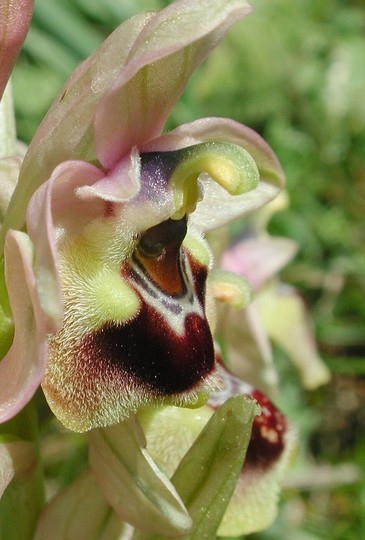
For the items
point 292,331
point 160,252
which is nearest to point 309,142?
point 292,331

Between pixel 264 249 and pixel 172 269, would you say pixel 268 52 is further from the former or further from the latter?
pixel 172 269

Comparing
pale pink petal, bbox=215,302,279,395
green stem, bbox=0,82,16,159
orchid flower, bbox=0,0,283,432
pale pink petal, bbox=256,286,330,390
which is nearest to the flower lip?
orchid flower, bbox=0,0,283,432

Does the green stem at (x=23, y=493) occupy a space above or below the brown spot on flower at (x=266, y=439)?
above

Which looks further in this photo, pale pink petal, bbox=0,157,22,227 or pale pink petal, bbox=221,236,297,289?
pale pink petal, bbox=221,236,297,289

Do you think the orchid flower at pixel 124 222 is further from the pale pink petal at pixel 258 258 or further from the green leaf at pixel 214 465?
the pale pink petal at pixel 258 258

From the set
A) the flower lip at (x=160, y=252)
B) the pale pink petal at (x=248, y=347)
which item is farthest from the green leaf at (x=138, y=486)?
the pale pink petal at (x=248, y=347)

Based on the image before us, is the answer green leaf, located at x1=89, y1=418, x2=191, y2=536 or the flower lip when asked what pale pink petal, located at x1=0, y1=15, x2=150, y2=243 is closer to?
the flower lip

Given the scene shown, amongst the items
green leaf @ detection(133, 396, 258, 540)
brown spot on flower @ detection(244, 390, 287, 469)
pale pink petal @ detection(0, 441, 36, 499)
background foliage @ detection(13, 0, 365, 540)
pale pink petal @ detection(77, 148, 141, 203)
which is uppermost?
pale pink petal @ detection(77, 148, 141, 203)
